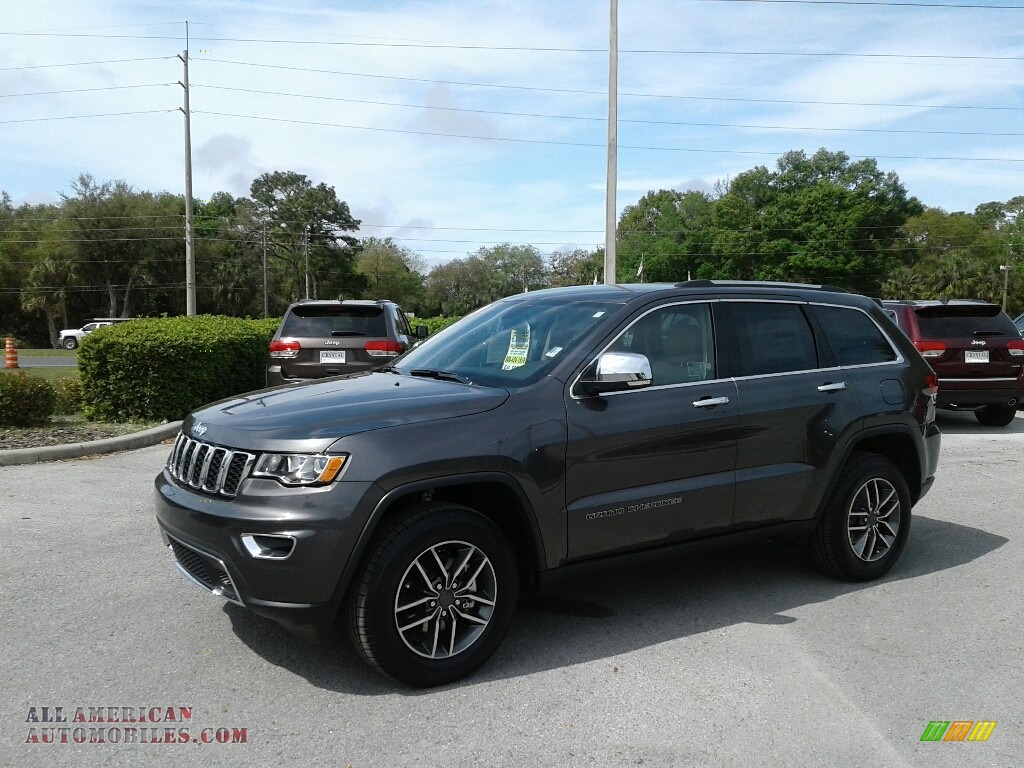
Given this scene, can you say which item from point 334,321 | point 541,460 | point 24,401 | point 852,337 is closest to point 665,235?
point 334,321

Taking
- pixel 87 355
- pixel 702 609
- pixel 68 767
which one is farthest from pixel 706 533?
pixel 87 355

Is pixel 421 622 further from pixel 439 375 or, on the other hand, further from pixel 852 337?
pixel 852 337

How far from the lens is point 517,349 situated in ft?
15.3

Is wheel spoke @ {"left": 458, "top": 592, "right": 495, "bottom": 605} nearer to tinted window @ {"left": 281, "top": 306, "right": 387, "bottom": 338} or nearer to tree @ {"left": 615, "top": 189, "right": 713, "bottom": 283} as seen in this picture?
tinted window @ {"left": 281, "top": 306, "right": 387, "bottom": 338}

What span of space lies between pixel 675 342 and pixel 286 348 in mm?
7394

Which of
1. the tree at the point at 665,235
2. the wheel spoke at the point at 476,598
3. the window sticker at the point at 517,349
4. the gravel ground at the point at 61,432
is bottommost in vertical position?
the gravel ground at the point at 61,432

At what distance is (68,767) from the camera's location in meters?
3.17

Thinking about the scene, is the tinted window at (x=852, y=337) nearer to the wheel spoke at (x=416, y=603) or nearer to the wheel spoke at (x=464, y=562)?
the wheel spoke at (x=464, y=562)

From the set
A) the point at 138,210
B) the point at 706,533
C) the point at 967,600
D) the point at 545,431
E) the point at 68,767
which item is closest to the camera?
the point at 68,767

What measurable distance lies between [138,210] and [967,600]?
72.6 meters

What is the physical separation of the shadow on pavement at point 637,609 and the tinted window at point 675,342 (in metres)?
1.14

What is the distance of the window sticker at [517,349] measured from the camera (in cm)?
453

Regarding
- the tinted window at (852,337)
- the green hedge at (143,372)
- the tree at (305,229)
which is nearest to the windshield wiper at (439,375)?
the tinted window at (852,337)

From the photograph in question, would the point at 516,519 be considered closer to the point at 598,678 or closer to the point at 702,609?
the point at 598,678
